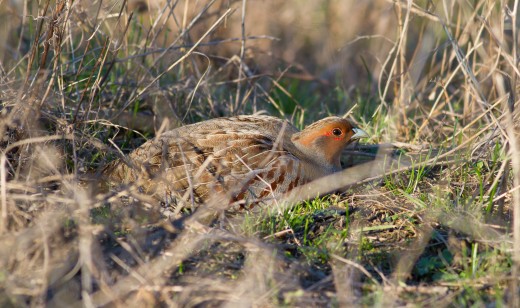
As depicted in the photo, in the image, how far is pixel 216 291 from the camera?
306 cm

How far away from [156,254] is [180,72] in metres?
2.69

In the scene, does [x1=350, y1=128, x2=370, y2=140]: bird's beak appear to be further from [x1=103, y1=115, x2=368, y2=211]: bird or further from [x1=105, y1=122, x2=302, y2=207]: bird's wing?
[x1=105, y1=122, x2=302, y2=207]: bird's wing

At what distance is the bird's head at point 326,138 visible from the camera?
4.71m

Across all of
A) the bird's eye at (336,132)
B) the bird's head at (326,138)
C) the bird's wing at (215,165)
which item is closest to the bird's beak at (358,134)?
the bird's head at (326,138)

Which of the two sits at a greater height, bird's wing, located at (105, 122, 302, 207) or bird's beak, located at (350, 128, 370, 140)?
bird's beak, located at (350, 128, 370, 140)

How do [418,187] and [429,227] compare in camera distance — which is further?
[418,187]

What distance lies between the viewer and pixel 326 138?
15.5 feet

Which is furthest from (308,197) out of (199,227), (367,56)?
(367,56)

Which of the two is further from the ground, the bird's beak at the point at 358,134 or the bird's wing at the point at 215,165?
the bird's beak at the point at 358,134

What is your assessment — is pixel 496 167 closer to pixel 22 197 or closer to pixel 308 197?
pixel 308 197

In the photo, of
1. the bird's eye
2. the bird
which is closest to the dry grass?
the bird

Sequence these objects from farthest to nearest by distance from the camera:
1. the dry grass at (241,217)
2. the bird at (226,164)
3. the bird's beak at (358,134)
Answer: the bird's beak at (358,134)
the bird at (226,164)
the dry grass at (241,217)

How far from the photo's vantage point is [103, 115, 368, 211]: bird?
13.7 ft

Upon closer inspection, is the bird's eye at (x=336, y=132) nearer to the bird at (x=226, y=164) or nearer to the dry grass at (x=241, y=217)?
the bird at (x=226, y=164)
